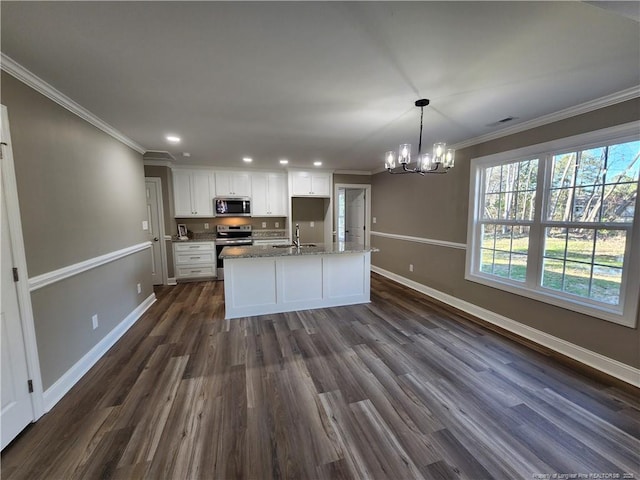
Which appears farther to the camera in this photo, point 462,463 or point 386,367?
point 386,367

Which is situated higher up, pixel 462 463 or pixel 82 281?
pixel 82 281

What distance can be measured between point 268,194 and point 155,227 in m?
2.29

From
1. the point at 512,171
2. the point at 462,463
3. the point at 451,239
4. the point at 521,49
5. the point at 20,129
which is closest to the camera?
the point at 462,463

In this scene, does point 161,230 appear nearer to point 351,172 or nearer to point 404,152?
point 351,172

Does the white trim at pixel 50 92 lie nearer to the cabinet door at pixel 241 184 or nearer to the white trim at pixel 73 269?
the white trim at pixel 73 269

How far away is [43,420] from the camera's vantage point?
5.75ft

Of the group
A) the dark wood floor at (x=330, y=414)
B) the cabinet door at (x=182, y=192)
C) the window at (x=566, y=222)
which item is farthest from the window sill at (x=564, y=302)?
the cabinet door at (x=182, y=192)

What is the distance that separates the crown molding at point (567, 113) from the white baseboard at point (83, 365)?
4.98 meters

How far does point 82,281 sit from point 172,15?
230cm

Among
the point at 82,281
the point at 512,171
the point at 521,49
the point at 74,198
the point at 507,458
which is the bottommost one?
the point at 507,458

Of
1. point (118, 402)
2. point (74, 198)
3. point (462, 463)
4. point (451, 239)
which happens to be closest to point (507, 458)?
point (462, 463)

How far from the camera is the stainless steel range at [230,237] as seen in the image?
533 centimetres

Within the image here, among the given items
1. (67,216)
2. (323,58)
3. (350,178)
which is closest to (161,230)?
(67,216)

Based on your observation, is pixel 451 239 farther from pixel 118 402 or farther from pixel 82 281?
pixel 82 281
